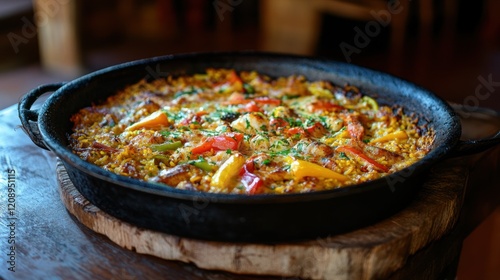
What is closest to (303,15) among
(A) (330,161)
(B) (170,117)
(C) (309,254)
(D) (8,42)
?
(D) (8,42)

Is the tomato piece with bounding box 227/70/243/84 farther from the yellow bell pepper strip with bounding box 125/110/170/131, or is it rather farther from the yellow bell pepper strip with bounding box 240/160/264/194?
the yellow bell pepper strip with bounding box 240/160/264/194

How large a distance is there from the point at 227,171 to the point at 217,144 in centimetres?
27

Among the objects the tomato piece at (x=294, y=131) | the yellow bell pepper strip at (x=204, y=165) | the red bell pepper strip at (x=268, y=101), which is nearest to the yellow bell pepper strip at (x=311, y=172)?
the yellow bell pepper strip at (x=204, y=165)

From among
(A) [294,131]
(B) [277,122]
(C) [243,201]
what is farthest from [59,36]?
(C) [243,201]

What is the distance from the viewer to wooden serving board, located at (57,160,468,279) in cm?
197

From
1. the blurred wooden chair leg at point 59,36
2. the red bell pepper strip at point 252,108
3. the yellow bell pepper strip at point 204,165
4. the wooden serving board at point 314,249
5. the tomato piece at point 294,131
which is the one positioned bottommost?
the blurred wooden chair leg at point 59,36

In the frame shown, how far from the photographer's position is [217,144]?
241 cm

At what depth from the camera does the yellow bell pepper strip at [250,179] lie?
208 cm

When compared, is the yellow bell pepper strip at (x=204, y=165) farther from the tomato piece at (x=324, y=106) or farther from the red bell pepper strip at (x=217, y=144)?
the tomato piece at (x=324, y=106)

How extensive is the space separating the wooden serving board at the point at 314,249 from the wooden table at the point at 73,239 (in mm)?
43

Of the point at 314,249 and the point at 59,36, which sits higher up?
the point at 314,249

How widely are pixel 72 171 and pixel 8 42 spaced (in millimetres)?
5603

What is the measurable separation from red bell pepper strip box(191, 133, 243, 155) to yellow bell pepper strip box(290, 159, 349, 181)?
0.32m

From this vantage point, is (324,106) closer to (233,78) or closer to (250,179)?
(233,78)
